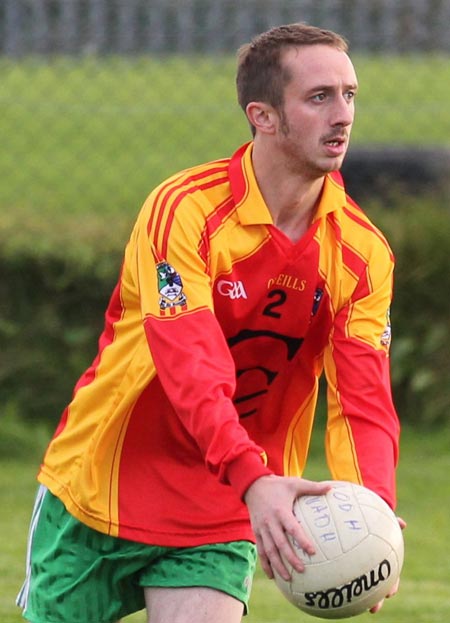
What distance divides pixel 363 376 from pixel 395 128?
7.77 m

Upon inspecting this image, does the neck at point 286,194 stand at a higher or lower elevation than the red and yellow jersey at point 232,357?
higher

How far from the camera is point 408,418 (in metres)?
9.55

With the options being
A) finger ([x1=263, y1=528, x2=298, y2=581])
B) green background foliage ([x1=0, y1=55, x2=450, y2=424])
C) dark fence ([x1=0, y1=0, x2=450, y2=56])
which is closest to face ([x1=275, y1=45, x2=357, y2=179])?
finger ([x1=263, y1=528, x2=298, y2=581])

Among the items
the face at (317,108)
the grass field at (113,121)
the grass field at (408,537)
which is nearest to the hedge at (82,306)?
the grass field at (408,537)

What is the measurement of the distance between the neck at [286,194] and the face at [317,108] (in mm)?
77

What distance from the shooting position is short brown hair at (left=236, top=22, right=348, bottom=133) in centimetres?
433

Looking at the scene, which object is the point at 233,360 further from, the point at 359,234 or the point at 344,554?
the point at 344,554

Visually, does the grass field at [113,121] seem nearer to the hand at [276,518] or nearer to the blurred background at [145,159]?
the blurred background at [145,159]

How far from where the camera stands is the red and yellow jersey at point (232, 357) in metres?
4.30

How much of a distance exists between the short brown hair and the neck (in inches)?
6.5

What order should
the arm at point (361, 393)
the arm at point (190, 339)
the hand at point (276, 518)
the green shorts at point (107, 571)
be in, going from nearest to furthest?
the hand at point (276, 518) → the arm at point (190, 339) → the arm at point (361, 393) → the green shorts at point (107, 571)

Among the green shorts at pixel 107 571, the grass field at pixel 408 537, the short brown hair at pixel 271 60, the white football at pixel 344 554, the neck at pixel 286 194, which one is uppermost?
the short brown hair at pixel 271 60

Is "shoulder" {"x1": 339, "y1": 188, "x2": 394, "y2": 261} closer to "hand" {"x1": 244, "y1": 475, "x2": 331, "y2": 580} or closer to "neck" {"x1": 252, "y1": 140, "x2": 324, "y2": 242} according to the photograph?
"neck" {"x1": 252, "y1": 140, "x2": 324, "y2": 242}

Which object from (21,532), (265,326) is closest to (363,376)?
(265,326)
